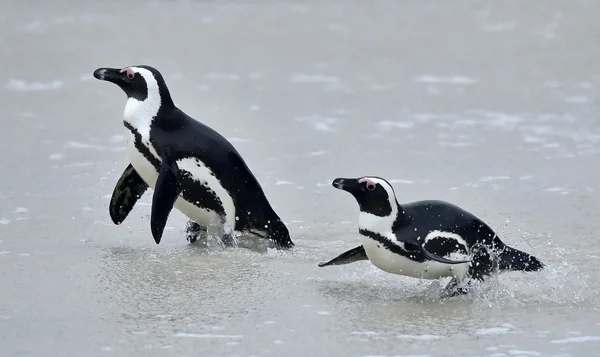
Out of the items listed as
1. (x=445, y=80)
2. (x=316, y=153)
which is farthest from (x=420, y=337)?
(x=445, y=80)

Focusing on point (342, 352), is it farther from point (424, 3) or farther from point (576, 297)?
point (424, 3)

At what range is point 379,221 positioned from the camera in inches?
167

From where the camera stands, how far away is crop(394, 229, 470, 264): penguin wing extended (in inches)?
164

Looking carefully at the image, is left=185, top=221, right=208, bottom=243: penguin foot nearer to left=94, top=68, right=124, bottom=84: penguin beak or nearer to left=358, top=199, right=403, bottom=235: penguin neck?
left=94, top=68, right=124, bottom=84: penguin beak

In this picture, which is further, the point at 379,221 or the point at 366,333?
the point at 379,221

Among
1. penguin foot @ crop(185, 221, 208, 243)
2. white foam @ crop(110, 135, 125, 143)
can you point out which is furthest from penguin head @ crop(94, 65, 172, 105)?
white foam @ crop(110, 135, 125, 143)

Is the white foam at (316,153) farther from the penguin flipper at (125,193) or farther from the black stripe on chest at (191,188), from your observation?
the black stripe on chest at (191,188)

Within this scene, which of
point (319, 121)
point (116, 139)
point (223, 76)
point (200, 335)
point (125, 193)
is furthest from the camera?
point (223, 76)

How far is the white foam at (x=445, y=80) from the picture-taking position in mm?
8422

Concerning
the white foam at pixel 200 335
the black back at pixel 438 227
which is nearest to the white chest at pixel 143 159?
the black back at pixel 438 227

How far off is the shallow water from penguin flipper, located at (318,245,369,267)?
102mm

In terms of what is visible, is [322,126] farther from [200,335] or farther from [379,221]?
[200,335]

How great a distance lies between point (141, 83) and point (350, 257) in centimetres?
130

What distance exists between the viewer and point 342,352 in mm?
3699
